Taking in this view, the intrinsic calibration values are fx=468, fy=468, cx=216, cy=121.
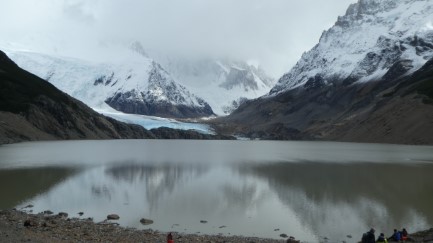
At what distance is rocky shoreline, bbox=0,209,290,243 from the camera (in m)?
24.0

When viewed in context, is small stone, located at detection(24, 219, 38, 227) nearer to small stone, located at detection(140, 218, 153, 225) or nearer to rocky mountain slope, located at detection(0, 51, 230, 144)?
small stone, located at detection(140, 218, 153, 225)

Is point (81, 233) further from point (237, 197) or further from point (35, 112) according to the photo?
point (35, 112)

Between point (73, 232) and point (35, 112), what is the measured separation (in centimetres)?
14393

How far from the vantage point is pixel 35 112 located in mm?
159375

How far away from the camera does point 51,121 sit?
166 meters

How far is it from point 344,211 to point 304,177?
2145cm

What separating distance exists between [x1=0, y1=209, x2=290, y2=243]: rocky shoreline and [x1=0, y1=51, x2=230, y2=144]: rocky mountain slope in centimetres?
10609

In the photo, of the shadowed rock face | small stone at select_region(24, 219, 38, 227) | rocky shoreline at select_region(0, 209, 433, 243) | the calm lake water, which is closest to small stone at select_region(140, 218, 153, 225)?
the calm lake water

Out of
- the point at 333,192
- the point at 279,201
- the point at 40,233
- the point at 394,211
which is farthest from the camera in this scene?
the point at 333,192

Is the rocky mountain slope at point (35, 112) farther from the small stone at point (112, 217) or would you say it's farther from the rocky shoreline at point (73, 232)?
the rocky shoreline at point (73, 232)

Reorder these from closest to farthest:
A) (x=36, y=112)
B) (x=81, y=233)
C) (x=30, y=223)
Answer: (x=81, y=233) < (x=30, y=223) < (x=36, y=112)

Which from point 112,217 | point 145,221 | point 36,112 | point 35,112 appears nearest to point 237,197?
point 145,221

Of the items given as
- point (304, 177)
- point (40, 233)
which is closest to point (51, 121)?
point (304, 177)

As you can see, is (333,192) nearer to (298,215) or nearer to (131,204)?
(298,215)
